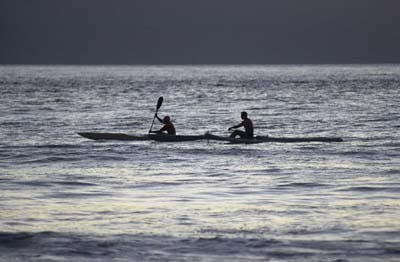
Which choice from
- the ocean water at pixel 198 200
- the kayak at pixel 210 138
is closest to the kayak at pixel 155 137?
the kayak at pixel 210 138

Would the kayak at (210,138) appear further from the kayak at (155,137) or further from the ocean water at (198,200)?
the ocean water at (198,200)

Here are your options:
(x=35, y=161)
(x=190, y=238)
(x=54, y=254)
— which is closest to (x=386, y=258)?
(x=190, y=238)

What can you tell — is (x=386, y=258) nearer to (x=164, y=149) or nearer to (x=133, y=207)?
(x=133, y=207)

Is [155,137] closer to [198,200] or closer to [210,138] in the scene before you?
[210,138]

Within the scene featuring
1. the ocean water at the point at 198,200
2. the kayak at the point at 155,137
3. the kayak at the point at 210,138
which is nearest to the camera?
the ocean water at the point at 198,200

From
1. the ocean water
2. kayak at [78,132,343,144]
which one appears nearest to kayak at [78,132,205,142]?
kayak at [78,132,343,144]

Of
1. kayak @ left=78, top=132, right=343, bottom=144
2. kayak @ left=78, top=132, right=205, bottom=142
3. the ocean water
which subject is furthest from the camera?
kayak @ left=78, top=132, right=205, bottom=142

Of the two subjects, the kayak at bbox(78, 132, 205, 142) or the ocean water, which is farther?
the kayak at bbox(78, 132, 205, 142)

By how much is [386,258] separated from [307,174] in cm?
918

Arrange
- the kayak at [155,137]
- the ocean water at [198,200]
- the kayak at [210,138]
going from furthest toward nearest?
1. the kayak at [155,137]
2. the kayak at [210,138]
3. the ocean water at [198,200]

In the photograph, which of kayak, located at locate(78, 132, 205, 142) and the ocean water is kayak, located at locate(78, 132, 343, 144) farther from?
the ocean water

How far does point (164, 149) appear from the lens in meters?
27.2

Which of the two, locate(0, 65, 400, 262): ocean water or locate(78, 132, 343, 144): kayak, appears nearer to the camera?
locate(0, 65, 400, 262): ocean water

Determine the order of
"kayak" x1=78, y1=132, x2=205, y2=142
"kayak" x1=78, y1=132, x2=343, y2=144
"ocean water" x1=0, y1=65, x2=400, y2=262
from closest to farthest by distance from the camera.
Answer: "ocean water" x1=0, y1=65, x2=400, y2=262 → "kayak" x1=78, y1=132, x2=343, y2=144 → "kayak" x1=78, y1=132, x2=205, y2=142
